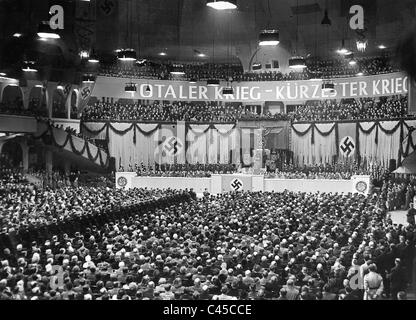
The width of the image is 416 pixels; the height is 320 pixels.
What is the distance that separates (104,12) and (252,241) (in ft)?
81.3

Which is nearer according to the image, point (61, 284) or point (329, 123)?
point (61, 284)

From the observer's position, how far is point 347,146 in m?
35.8

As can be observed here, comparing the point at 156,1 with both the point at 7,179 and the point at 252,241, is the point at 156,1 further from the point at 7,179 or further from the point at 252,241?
the point at 252,241

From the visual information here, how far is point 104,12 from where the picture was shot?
35.3 meters

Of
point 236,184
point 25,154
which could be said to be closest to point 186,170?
point 236,184

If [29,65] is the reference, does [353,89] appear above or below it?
below

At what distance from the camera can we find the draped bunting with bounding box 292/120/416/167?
108 feet

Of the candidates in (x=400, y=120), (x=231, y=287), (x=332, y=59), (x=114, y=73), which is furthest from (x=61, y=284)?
(x=332, y=59)

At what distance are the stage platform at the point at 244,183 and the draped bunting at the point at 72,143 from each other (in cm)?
352

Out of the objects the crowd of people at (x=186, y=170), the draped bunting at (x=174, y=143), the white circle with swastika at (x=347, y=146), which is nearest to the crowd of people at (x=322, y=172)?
the white circle with swastika at (x=347, y=146)

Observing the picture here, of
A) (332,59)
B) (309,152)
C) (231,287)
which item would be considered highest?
(332,59)

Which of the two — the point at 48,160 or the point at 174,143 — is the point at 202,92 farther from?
the point at 48,160

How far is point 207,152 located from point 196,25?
9.22 metres

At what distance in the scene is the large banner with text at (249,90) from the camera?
124 ft
